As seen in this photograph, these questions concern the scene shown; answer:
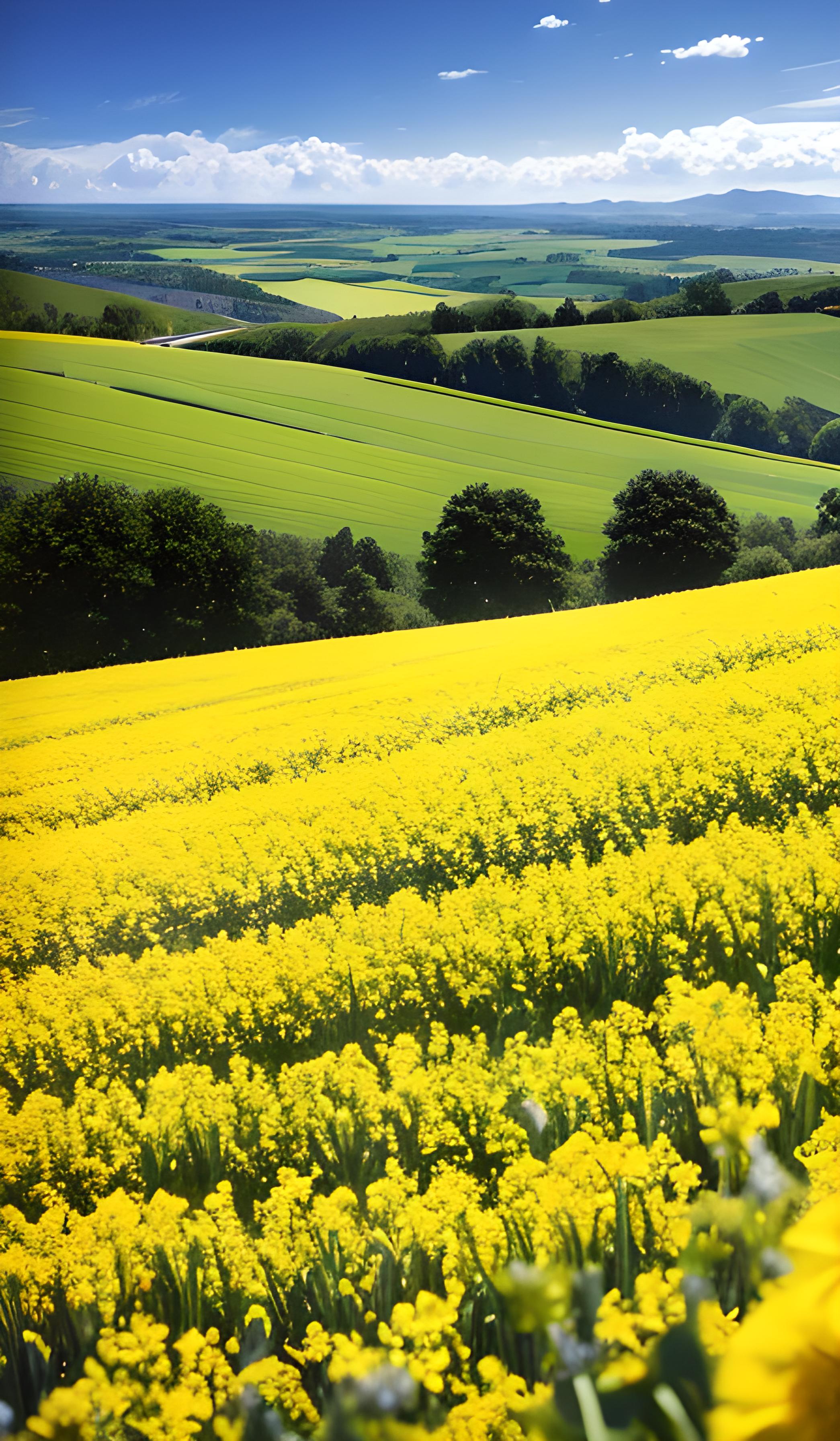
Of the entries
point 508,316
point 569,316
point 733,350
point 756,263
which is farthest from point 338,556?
point 756,263

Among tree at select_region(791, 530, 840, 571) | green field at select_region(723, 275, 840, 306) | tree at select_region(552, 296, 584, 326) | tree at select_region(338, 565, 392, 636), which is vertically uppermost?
green field at select_region(723, 275, 840, 306)

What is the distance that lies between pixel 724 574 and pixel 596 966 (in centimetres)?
181

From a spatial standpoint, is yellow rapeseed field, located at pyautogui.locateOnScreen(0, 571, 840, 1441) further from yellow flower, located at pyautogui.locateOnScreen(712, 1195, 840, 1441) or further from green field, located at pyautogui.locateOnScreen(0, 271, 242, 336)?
green field, located at pyautogui.locateOnScreen(0, 271, 242, 336)

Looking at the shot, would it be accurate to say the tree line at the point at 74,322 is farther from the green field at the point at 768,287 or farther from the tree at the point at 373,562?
the green field at the point at 768,287

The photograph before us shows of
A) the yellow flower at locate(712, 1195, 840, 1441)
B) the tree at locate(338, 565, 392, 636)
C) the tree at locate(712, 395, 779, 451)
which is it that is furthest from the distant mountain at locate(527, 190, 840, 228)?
the yellow flower at locate(712, 1195, 840, 1441)

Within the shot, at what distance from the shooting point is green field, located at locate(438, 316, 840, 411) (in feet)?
11.0

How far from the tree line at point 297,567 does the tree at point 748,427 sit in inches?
12.1

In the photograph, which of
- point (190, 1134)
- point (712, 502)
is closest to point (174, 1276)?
point (190, 1134)

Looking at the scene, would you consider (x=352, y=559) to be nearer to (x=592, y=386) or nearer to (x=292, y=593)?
(x=292, y=593)

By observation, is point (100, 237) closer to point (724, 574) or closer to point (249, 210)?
point (249, 210)

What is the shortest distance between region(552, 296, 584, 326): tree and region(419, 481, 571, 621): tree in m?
0.76

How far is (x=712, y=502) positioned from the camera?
3.19 meters

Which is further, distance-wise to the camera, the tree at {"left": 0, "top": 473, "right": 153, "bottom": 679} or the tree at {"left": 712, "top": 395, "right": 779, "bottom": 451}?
the tree at {"left": 712, "top": 395, "right": 779, "bottom": 451}

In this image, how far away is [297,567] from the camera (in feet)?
8.83
